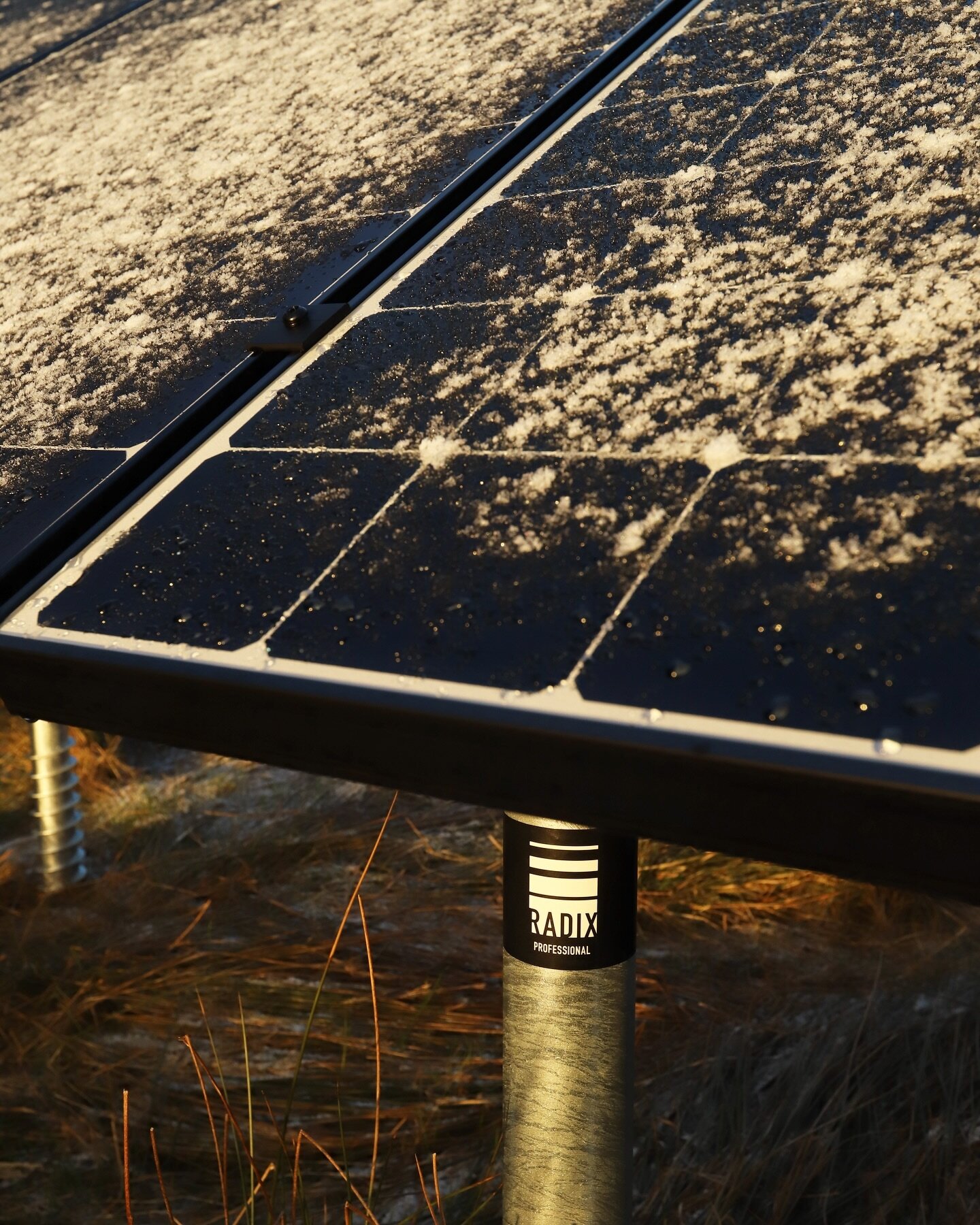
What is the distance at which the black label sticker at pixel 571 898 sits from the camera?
1.76m

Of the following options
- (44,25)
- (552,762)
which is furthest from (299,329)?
(44,25)

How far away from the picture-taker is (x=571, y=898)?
177 centimetres

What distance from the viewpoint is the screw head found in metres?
1.98

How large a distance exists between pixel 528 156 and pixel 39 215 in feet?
4.08

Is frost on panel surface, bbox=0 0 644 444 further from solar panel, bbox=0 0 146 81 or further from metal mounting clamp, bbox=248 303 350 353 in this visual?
solar panel, bbox=0 0 146 81

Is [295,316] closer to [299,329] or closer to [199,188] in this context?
[299,329]

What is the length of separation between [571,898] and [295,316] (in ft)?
3.22

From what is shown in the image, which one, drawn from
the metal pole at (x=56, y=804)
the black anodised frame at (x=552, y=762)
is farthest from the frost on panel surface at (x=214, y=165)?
the metal pole at (x=56, y=804)

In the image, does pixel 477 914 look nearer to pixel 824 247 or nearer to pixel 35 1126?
pixel 35 1126

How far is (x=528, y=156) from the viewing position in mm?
2365

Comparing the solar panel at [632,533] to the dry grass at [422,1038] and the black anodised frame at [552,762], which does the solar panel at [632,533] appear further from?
the dry grass at [422,1038]

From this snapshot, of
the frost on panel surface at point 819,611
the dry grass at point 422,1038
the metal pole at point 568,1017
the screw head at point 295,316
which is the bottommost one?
the dry grass at point 422,1038

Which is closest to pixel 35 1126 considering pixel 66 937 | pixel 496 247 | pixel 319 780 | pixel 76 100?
pixel 66 937

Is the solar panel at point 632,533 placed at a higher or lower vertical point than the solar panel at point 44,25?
lower
